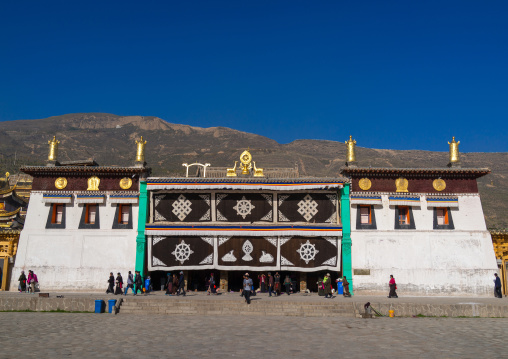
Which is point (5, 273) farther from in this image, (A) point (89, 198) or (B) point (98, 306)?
(B) point (98, 306)

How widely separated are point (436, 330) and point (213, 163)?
217 feet

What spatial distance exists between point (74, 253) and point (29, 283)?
2.53 meters

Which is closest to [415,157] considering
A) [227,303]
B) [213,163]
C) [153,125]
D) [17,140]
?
[213,163]

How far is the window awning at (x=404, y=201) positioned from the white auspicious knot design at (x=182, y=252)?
1108 cm

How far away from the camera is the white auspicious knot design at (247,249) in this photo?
2278cm

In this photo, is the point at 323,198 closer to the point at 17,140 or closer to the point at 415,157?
the point at 415,157

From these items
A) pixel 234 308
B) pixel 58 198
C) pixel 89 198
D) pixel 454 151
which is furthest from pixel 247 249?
pixel 454 151

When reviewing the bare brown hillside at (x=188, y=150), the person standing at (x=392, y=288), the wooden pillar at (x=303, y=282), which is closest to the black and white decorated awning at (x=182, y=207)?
the wooden pillar at (x=303, y=282)

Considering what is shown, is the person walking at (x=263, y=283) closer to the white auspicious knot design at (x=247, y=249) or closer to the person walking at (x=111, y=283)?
the white auspicious knot design at (x=247, y=249)

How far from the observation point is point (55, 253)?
22.8 m

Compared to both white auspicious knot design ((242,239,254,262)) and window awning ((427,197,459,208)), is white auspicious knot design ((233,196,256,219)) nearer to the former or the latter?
white auspicious knot design ((242,239,254,262))

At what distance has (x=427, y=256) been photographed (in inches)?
886

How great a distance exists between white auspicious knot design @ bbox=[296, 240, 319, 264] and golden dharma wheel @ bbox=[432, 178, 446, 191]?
7.35 metres

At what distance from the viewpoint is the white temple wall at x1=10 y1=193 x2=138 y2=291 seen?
74.0 ft
